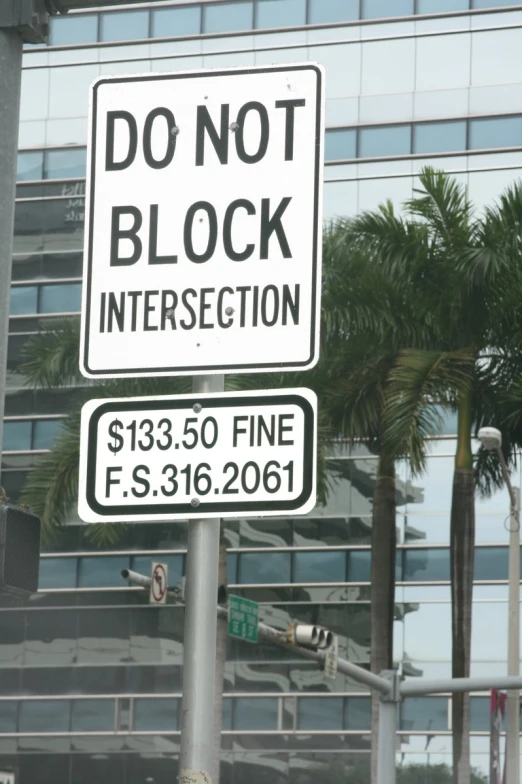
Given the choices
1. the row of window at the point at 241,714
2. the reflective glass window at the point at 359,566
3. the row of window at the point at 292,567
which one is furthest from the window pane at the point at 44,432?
the reflective glass window at the point at 359,566

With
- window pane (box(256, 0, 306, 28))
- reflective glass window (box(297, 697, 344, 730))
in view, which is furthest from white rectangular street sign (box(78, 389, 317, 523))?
window pane (box(256, 0, 306, 28))

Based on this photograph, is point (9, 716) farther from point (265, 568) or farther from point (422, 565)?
point (422, 565)

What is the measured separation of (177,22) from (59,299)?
7.18 meters

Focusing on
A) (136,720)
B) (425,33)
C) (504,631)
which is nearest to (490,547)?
(504,631)

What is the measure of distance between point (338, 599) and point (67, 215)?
11.3m

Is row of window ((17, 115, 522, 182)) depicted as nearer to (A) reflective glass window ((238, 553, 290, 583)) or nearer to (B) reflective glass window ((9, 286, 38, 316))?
(B) reflective glass window ((9, 286, 38, 316))

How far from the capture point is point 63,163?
135ft

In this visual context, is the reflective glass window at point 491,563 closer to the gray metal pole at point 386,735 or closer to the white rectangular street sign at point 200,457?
the gray metal pole at point 386,735

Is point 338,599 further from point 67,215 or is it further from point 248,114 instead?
point 248,114

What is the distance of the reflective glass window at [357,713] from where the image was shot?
120 feet

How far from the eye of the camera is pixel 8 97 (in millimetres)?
5035

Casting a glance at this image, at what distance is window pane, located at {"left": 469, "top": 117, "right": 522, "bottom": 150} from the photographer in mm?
37375

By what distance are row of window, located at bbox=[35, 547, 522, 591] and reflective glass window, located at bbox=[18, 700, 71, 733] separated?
2.63m

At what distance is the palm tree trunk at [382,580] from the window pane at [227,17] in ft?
58.9
